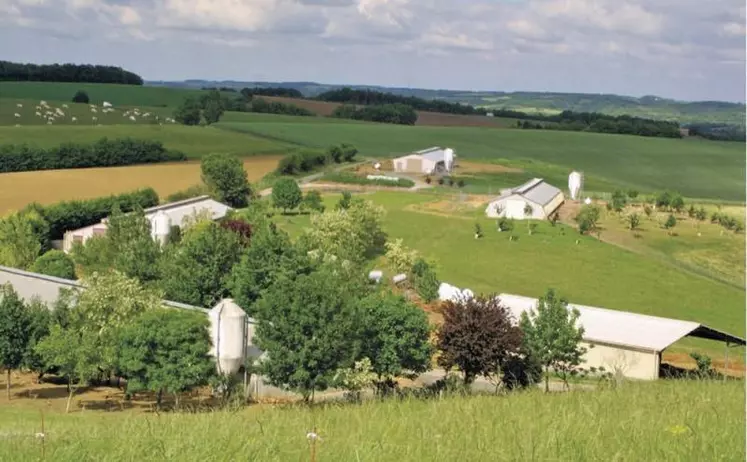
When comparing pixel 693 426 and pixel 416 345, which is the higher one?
pixel 693 426

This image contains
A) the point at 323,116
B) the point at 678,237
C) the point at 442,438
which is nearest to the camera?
the point at 442,438

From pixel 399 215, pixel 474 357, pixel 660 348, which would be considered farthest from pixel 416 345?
pixel 399 215

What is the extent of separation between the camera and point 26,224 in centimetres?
4222

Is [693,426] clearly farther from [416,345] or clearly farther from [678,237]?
[678,237]

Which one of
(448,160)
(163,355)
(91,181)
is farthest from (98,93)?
(163,355)

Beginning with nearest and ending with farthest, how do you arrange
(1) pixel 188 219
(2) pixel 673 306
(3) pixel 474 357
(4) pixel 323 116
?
(3) pixel 474 357
(2) pixel 673 306
(1) pixel 188 219
(4) pixel 323 116

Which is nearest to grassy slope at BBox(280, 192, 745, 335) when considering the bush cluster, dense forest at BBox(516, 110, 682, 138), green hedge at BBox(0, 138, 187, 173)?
the bush cluster

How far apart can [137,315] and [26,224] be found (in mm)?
19371

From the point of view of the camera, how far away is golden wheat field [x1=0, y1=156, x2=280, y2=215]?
6141 cm

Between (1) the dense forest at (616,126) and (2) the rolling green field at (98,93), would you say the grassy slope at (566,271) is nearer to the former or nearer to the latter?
(1) the dense forest at (616,126)

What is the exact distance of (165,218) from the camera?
44906mm

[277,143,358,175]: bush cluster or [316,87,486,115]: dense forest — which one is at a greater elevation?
[316,87,486,115]: dense forest

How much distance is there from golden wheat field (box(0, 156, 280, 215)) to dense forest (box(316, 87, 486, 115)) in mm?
77906

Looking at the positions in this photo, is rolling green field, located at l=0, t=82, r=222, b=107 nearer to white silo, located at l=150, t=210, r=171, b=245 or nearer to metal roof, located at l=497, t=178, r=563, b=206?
metal roof, located at l=497, t=178, r=563, b=206
